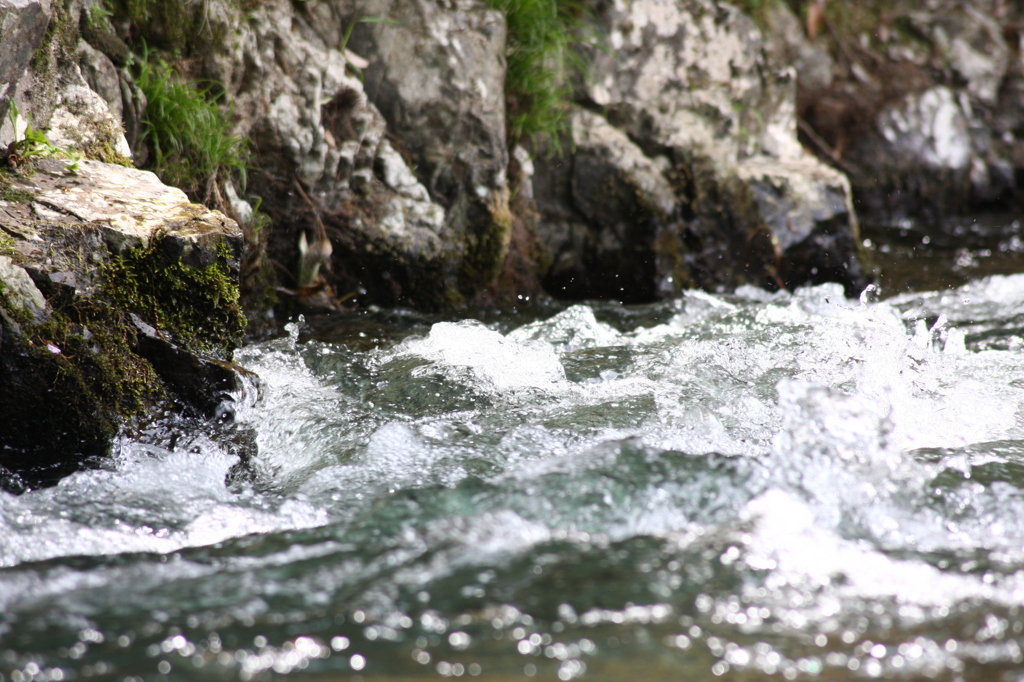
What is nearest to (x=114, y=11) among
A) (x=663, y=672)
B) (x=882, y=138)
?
(x=663, y=672)

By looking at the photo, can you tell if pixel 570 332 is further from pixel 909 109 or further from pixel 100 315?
pixel 909 109

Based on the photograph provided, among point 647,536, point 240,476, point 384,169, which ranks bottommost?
point 240,476

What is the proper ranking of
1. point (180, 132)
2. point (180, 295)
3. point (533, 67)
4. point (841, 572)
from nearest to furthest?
point (841, 572)
point (180, 295)
point (180, 132)
point (533, 67)

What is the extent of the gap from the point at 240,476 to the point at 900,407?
78.4 inches

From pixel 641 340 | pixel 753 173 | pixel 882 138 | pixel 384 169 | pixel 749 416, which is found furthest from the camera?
pixel 882 138

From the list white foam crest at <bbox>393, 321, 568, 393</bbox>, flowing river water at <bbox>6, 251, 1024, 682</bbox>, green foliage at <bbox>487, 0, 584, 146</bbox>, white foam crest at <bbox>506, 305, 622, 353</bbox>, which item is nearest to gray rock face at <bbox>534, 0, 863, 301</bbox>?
green foliage at <bbox>487, 0, 584, 146</bbox>

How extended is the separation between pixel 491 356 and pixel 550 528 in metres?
1.19

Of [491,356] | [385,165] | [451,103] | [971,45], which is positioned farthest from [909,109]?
[491,356]

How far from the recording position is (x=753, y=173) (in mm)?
4949

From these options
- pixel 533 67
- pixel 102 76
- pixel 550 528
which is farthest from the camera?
pixel 533 67

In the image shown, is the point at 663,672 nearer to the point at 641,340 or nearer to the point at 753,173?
the point at 641,340

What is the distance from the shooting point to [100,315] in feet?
7.41

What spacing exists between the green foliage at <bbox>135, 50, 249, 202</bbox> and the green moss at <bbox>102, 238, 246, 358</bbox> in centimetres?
92

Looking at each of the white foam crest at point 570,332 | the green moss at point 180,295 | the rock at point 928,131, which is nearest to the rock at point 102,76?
the green moss at point 180,295
